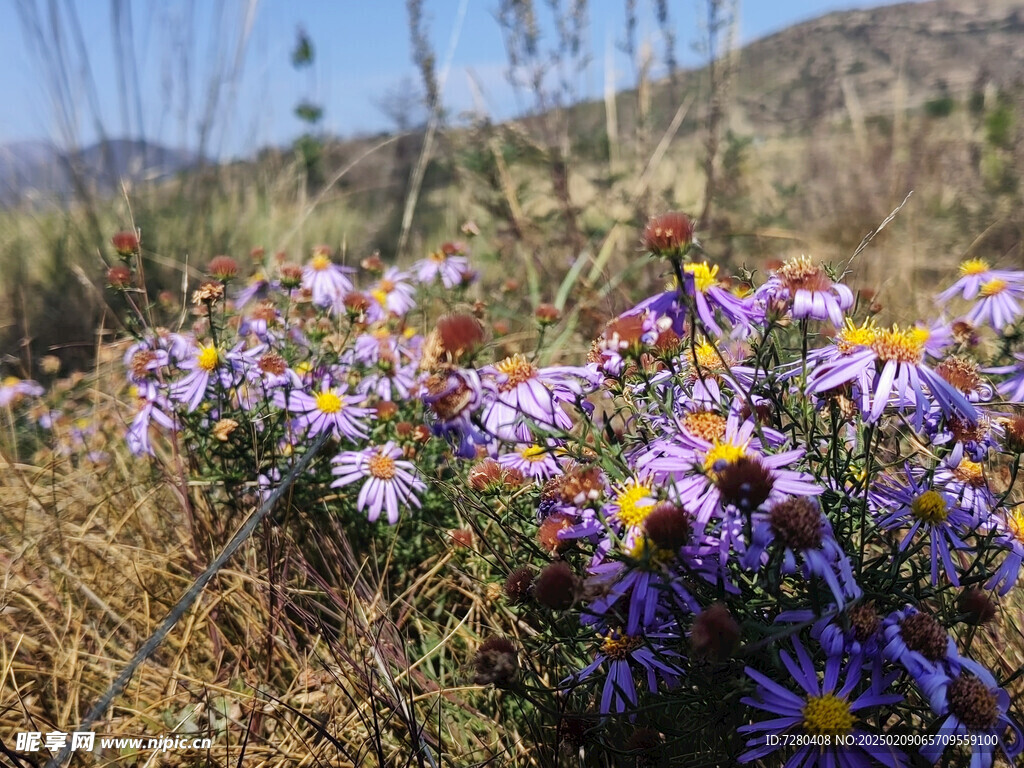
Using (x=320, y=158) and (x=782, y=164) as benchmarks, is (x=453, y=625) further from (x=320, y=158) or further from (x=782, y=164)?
(x=320, y=158)

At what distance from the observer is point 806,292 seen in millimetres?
923

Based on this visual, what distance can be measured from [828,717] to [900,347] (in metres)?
0.49

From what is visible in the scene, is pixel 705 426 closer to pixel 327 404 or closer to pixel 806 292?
pixel 806 292

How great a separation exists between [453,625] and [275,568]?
407mm

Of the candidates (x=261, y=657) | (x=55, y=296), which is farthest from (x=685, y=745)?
(x=55, y=296)

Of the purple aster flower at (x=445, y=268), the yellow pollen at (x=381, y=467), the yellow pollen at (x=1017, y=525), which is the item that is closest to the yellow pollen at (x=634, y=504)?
the yellow pollen at (x=1017, y=525)

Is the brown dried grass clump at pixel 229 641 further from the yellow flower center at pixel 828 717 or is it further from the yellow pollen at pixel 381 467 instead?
the yellow flower center at pixel 828 717

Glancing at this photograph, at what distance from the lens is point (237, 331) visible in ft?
6.29

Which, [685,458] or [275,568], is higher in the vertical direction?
[685,458]

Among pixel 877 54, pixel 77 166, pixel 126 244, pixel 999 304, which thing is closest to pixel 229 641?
pixel 126 244

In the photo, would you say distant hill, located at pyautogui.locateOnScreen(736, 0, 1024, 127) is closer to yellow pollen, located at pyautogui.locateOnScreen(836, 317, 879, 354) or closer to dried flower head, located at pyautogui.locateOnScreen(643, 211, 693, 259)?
yellow pollen, located at pyautogui.locateOnScreen(836, 317, 879, 354)

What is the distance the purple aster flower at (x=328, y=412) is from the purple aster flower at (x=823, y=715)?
98 centimetres

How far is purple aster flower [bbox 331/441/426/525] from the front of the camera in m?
1.46

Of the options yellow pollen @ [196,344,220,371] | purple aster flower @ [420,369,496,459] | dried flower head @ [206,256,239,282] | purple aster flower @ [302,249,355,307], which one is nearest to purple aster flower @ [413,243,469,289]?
purple aster flower @ [302,249,355,307]
